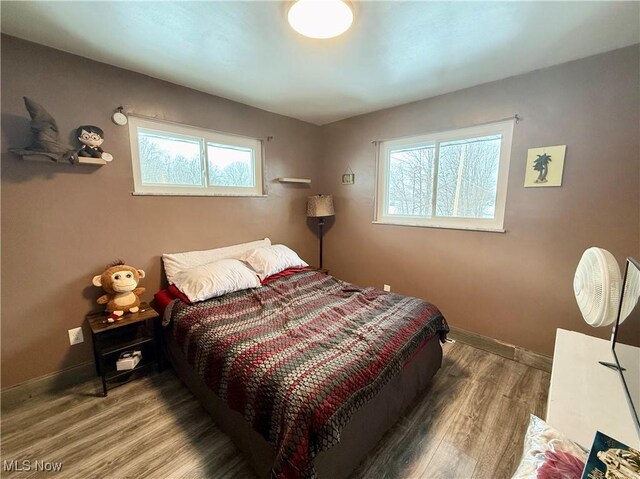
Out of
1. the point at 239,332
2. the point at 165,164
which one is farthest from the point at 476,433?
the point at 165,164

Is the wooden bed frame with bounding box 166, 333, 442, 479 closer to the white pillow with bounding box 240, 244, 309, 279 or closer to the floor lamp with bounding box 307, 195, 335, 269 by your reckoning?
the white pillow with bounding box 240, 244, 309, 279

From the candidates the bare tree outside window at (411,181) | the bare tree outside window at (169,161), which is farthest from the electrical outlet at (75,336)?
the bare tree outside window at (411,181)

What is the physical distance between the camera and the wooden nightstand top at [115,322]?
5.83 ft

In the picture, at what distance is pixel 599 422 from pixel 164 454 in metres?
1.99

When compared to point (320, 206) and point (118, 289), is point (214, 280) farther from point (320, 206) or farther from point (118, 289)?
point (320, 206)

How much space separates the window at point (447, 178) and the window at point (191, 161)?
1531 mm

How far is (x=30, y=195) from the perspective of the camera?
5.62 ft

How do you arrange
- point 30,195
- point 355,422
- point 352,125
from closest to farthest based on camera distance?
point 355,422 < point 30,195 < point 352,125

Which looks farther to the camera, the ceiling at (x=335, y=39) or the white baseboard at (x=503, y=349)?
the white baseboard at (x=503, y=349)

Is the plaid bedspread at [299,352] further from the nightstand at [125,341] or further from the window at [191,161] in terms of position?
the window at [191,161]

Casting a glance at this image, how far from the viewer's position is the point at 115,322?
1840 mm

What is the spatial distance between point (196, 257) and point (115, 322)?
2.54 ft

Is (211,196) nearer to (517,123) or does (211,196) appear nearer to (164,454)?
(164,454)
